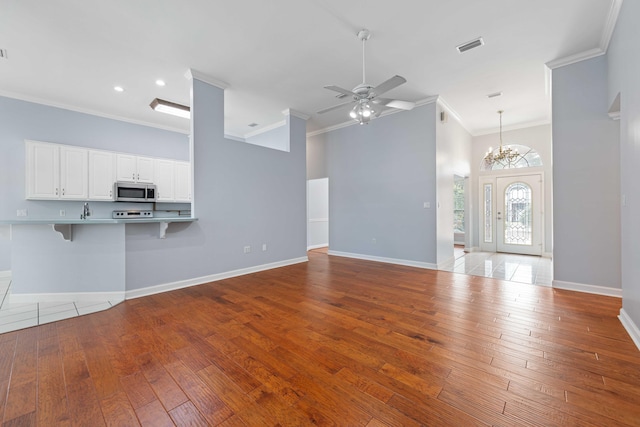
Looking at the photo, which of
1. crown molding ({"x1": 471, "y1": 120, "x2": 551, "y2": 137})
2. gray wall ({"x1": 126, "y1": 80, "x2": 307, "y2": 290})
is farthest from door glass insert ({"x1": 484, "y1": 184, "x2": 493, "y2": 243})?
gray wall ({"x1": 126, "y1": 80, "x2": 307, "y2": 290})

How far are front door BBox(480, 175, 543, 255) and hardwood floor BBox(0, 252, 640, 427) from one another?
12.5 feet

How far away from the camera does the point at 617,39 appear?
2.80 m

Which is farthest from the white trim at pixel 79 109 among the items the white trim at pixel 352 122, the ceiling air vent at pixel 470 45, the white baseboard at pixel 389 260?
the ceiling air vent at pixel 470 45

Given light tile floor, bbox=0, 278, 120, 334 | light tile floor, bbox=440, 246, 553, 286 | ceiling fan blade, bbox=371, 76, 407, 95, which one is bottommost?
light tile floor, bbox=0, 278, 120, 334

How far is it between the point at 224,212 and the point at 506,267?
546 centimetres

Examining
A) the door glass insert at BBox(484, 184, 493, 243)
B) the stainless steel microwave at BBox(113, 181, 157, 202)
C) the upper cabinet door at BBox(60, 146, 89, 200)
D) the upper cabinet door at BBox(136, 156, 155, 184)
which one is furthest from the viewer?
the door glass insert at BBox(484, 184, 493, 243)

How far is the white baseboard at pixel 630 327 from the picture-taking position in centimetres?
216

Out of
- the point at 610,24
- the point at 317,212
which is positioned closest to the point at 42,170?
the point at 317,212

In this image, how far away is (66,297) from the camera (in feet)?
10.6

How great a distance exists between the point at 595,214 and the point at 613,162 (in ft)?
2.27

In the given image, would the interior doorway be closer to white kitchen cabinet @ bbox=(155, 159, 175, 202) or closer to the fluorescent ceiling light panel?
white kitchen cabinet @ bbox=(155, 159, 175, 202)

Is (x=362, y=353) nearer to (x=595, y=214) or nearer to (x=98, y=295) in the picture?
(x=98, y=295)

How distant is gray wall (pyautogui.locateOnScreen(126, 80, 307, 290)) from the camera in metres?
3.69

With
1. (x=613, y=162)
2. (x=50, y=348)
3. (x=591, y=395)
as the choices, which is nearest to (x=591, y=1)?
(x=613, y=162)
